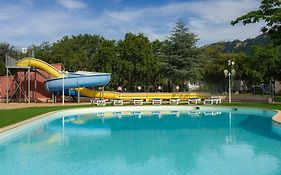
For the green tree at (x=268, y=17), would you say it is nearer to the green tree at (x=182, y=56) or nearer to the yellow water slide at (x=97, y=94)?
the yellow water slide at (x=97, y=94)

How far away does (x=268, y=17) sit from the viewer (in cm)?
2256

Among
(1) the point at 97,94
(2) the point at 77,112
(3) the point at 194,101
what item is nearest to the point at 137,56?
(1) the point at 97,94

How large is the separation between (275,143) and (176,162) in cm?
393

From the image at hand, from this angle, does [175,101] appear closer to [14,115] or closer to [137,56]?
[137,56]

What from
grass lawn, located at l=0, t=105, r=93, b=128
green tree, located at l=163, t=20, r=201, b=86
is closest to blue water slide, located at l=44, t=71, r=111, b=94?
grass lawn, located at l=0, t=105, r=93, b=128

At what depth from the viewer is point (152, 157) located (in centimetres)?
822

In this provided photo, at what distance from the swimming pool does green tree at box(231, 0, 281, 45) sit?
10.7m

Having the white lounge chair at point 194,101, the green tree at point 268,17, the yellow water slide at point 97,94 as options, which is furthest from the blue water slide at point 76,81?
the green tree at point 268,17

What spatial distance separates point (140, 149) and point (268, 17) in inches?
665

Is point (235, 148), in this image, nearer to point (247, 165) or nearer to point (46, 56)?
point (247, 165)

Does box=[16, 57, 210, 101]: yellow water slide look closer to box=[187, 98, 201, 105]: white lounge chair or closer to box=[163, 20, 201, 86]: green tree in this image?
box=[163, 20, 201, 86]: green tree

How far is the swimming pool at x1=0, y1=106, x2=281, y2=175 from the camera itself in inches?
280

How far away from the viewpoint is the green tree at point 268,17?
22.7 metres

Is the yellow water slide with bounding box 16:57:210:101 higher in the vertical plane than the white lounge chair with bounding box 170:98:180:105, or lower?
higher
